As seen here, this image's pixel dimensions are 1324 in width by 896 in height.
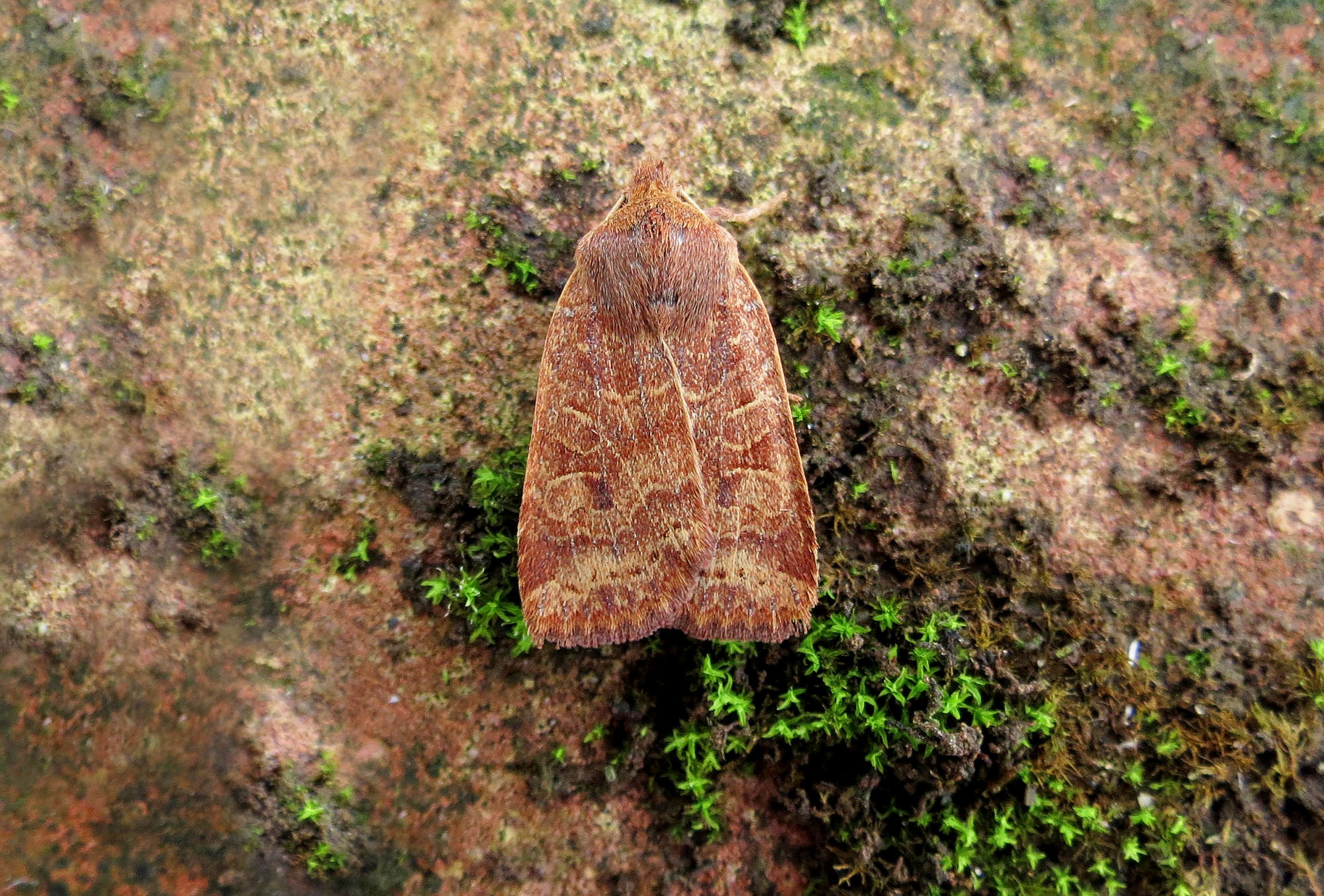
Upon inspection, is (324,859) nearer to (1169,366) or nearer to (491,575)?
(491,575)

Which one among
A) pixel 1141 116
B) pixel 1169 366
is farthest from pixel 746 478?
pixel 1141 116

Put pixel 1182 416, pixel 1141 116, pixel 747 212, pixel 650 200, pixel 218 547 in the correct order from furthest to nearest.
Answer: pixel 1141 116 < pixel 747 212 < pixel 1182 416 < pixel 218 547 < pixel 650 200

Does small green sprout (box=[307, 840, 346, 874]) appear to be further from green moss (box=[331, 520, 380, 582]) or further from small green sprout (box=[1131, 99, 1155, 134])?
small green sprout (box=[1131, 99, 1155, 134])

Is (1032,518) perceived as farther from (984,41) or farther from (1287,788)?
(984,41)

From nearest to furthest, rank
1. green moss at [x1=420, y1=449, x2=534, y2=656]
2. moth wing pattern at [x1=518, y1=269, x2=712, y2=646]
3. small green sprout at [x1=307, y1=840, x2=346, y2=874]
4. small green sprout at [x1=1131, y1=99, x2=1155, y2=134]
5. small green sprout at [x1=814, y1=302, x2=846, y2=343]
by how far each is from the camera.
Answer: moth wing pattern at [x1=518, y1=269, x2=712, y2=646] < small green sprout at [x1=307, y1=840, x2=346, y2=874] < green moss at [x1=420, y1=449, x2=534, y2=656] < small green sprout at [x1=814, y1=302, x2=846, y2=343] < small green sprout at [x1=1131, y1=99, x2=1155, y2=134]

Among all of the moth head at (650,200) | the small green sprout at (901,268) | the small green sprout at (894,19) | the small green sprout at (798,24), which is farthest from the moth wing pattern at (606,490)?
the small green sprout at (894,19)

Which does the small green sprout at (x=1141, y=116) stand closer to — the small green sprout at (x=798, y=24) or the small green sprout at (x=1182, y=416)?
the small green sprout at (x=1182, y=416)

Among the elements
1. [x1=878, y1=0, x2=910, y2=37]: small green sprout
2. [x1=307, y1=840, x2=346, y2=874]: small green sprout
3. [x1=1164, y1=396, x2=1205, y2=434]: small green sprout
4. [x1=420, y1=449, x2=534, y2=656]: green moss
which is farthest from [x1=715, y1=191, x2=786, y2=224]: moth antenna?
[x1=307, y1=840, x2=346, y2=874]: small green sprout
